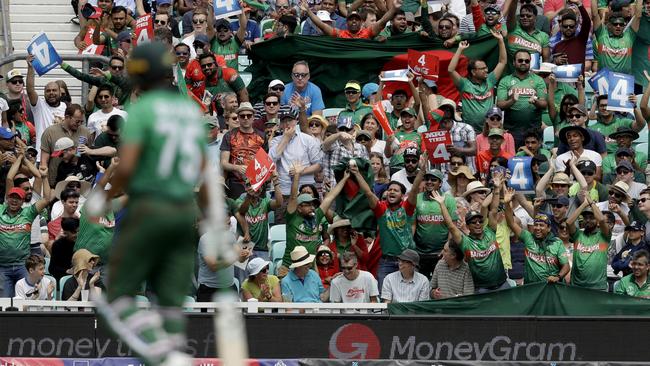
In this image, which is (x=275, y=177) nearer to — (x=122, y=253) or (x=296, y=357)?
(x=296, y=357)

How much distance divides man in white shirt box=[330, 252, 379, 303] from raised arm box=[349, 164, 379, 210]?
1112 millimetres

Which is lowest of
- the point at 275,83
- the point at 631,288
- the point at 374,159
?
the point at 631,288

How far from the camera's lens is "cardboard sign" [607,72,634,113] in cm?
2034

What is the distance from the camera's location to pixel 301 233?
17.9m

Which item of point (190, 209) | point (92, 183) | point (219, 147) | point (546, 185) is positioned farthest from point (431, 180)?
point (190, 209)

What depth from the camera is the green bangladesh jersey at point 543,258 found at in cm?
1723

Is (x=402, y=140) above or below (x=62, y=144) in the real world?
below

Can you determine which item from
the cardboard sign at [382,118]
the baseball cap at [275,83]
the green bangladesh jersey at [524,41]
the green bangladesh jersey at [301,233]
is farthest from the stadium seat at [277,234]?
the green bangladesh jersey at [524,41]

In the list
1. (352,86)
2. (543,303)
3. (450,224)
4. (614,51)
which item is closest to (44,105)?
(352,86)

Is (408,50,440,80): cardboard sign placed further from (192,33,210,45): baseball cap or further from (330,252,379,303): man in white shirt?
(330,252,379,303): man in white shirt

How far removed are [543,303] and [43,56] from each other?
26.7 ft

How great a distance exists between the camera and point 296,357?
1540cm

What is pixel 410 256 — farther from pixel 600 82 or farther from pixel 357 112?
pixel 600 82

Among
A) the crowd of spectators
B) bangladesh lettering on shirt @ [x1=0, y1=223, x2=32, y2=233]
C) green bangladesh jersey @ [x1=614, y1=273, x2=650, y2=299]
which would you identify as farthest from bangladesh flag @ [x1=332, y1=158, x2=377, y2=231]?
bangladesh lettering on shirt @ [x1=0, y1=223, x2=32, y2=233]
